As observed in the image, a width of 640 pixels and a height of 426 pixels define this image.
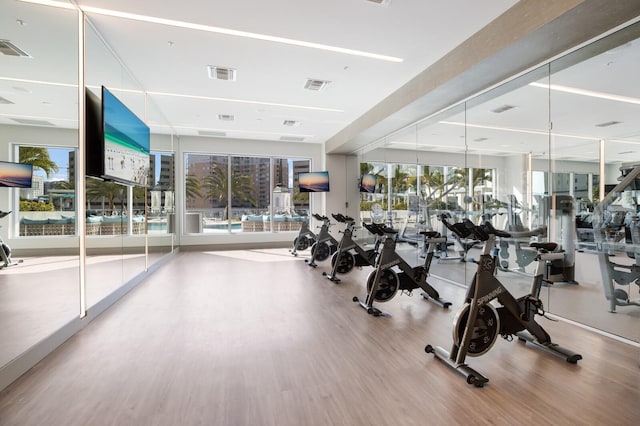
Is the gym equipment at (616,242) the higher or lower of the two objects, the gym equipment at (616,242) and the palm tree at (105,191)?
the lower

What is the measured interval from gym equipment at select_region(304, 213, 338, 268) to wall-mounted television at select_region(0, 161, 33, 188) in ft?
16.4

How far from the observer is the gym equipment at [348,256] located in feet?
18.7

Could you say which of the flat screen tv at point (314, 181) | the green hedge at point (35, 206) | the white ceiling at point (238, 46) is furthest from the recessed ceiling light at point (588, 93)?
the flat screen tv at point (314, 181)

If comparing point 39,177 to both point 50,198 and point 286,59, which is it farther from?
point 286,59

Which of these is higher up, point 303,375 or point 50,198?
point 50,198

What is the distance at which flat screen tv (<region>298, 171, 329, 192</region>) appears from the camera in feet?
32.1

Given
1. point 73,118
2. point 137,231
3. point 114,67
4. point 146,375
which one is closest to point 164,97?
point 114,67

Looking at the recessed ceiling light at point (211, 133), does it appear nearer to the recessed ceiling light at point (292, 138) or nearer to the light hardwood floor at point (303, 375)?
the recessed ceiling light at point (292, 138)

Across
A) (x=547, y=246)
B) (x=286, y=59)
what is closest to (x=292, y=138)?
(x=286, y=59)

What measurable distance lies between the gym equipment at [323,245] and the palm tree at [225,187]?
12.3 feet

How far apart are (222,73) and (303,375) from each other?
14.8ft

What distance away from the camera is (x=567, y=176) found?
3.66m

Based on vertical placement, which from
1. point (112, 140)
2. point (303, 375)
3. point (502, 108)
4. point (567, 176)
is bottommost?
point (303, 375)

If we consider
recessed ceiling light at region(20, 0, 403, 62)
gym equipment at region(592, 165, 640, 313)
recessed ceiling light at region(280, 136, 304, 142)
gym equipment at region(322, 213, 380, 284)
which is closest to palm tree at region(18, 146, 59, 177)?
recessed ceiling light at region(20, 0, 403, 62)
